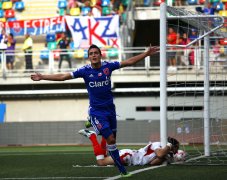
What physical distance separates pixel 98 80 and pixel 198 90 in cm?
1414

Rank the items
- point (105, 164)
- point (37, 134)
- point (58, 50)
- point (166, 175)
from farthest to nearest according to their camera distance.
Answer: point (58, 50), point (37, 134), point (105, 164), point (166, 175)

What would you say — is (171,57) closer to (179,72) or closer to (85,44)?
(179,72)

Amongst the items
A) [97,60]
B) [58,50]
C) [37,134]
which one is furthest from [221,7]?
[97,60]

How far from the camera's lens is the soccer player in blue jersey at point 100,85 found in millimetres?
11305

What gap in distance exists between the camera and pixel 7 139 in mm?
26453

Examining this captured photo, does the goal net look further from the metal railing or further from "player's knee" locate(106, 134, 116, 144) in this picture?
"player's knee" locate(106, 134, 116, 144)

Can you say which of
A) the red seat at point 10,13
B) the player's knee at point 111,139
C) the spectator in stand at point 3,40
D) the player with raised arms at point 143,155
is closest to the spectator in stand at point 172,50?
the spectator in stand at point 3,40

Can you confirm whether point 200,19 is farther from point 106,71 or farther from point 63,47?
point 63,47

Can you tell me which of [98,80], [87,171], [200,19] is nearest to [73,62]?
[200,19]

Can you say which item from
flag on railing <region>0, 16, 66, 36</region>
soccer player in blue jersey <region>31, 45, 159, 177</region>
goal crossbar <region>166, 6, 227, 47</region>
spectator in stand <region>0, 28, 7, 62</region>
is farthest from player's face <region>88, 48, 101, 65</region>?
flag on railing <region>0, 16, 66, 36</region>

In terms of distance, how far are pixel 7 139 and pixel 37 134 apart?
1.13 meters

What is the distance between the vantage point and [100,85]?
38.1 feet

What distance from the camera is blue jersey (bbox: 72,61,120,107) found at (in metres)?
11.6

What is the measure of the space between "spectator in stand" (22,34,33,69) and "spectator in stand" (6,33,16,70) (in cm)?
47
